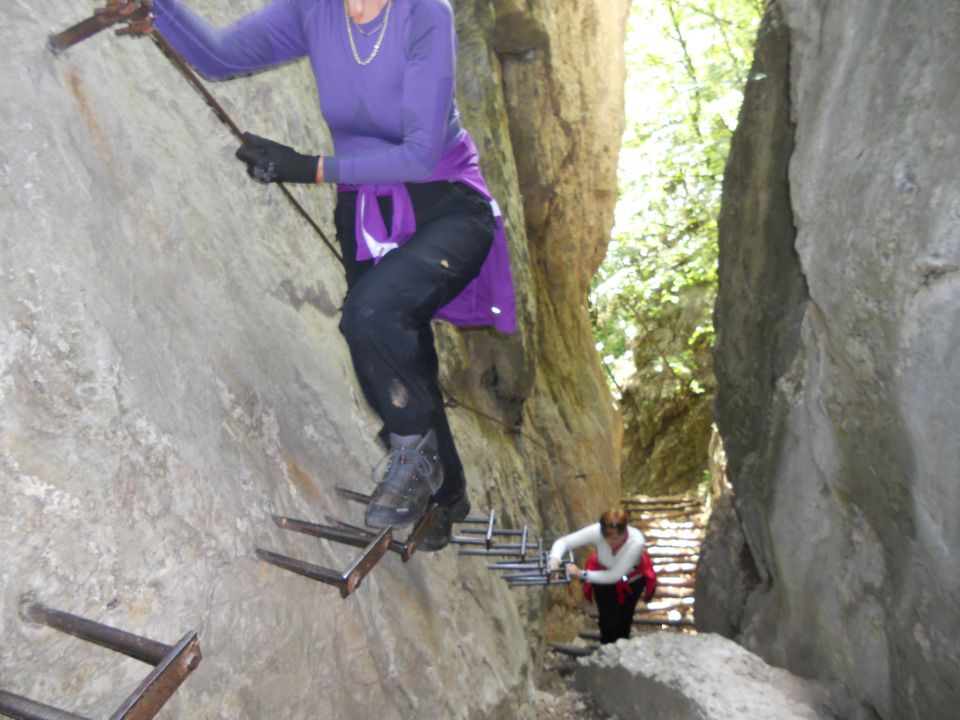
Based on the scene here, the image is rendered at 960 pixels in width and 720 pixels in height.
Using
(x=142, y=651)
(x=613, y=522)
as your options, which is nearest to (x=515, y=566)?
(x=613, y=522)

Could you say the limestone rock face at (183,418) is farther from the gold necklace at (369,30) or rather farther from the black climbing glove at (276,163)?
the gold necklace at (369,30)

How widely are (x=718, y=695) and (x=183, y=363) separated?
3.39 m

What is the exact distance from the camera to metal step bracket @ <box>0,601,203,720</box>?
5.63 ft

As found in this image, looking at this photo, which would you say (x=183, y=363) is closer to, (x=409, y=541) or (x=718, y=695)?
(x=409, y=541)

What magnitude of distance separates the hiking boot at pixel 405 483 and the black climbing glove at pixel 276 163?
103cm

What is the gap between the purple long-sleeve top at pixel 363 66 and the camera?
2.89 meters

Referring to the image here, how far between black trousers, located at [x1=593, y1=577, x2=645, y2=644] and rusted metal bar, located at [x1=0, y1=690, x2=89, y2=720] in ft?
20.0

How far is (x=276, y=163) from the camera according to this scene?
287 centimetres

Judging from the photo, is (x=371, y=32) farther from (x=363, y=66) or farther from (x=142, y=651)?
(x=142, y=651)

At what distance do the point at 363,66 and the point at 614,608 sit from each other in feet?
18.7

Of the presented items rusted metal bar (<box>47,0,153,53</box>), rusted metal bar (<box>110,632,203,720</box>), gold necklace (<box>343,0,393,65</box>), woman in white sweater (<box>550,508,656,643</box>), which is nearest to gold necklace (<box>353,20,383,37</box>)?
gold necklace (<box>343,0,393,65</box>)

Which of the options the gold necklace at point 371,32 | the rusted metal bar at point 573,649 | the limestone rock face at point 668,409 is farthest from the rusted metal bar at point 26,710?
the limestone rock face at point 668,409

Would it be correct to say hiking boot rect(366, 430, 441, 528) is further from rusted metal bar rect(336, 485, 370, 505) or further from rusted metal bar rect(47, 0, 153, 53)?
rusted metal bar rect(47, 0, 153, 53)

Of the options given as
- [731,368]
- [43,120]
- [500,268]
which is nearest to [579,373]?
[731,368]
